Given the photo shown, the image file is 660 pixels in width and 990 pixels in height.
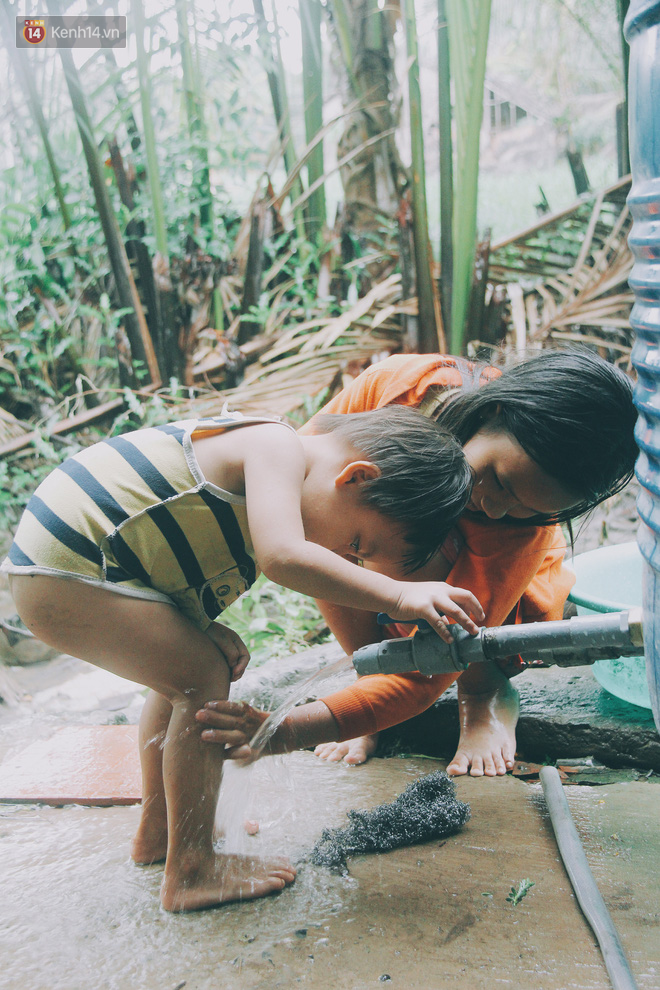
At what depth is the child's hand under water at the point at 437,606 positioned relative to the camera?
120 centimetres

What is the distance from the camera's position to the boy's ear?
1.37 m

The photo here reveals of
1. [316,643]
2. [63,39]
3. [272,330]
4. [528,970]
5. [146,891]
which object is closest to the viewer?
[528,970]

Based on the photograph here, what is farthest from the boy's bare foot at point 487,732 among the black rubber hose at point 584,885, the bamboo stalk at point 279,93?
the bamboo stalk at point 279,93

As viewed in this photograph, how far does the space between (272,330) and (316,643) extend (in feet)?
5.27

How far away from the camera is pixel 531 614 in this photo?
6.34 feet

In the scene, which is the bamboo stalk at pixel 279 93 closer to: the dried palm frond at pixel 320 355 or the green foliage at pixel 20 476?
the dried palm frond at pixel 320 355

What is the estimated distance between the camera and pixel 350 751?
196cm

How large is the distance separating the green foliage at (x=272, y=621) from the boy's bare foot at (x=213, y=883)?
3.92 feet

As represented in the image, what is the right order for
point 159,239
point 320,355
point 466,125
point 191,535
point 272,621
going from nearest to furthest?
1. point 191,535
2. point 272,621
3. point 466,125
4. point 320,355
5. point 159,239

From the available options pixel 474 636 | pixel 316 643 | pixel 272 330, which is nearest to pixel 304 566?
pixel 474 636

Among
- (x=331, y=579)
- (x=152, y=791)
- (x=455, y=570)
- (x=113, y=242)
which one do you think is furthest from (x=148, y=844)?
(x=113, y=242)

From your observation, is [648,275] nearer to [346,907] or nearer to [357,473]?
[357,473]

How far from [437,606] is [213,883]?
73 centimetres

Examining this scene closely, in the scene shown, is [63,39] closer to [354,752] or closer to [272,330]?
[272,330]
